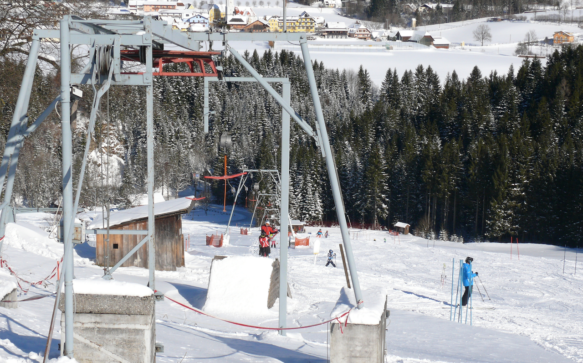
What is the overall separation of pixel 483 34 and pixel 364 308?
151m

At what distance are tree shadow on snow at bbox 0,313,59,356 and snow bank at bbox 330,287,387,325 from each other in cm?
304

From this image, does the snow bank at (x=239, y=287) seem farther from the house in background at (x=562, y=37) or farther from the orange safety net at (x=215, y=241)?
the house in background at (x=562, y=37)

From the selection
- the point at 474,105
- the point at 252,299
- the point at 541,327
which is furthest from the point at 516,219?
the point at 252,299

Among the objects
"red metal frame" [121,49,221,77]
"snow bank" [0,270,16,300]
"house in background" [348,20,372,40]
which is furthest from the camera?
"house in background" [348,20,372,40]

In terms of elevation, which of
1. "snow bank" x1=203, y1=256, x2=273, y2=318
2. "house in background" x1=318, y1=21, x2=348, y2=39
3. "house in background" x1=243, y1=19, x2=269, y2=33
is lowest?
"snow bank" x1=203, y1=256, x2=273, y2=318

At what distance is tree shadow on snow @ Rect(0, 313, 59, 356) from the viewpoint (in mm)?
5754

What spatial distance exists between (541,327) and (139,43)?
991cm

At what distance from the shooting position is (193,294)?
12.4m

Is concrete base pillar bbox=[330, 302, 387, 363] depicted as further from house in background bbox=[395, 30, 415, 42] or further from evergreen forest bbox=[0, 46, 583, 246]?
house in background bbox=[395, 30, 415, 42]

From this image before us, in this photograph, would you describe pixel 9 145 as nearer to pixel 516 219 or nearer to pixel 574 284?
pixel 574 284

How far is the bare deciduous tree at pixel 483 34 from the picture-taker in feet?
474

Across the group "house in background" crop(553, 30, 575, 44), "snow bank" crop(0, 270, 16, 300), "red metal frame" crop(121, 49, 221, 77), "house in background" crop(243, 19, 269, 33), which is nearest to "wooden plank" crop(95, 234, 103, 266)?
"house in background" crop(243, 19, 269, 33)

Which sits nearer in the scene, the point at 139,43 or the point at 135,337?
the point at 135,337

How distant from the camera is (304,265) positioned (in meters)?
20.2
